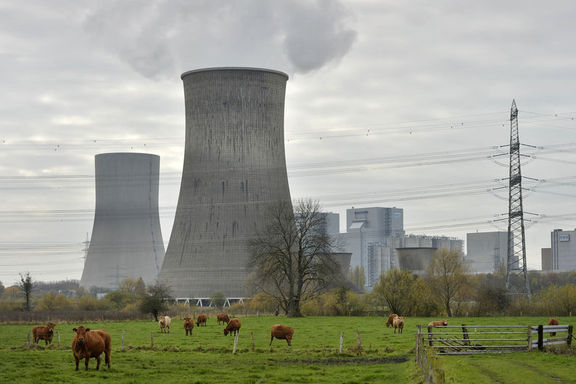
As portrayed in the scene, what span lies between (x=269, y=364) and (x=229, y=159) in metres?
32.4

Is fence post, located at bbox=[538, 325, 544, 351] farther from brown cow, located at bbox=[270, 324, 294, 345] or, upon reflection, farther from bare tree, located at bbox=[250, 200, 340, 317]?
bare tree, located at bbox=[250, 200, 340, 317]

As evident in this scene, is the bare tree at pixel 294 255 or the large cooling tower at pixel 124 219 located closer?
the bare tree at pixel 294 255

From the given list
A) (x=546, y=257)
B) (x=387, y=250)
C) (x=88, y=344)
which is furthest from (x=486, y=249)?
(x=88, y=344)

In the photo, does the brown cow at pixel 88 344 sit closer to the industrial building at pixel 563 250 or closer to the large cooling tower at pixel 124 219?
the large cooling tower at pixel 124 219

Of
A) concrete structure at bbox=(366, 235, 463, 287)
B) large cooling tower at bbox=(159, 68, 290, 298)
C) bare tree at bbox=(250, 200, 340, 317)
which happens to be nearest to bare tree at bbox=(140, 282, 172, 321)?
bare tree at bbox=(250, 200, 340, 317)

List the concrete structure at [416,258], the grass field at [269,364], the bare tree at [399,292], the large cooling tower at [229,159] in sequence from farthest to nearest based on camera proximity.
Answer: the concrete structure at [416,258] → the large cooling tower at [229,159] → the bare tree at [399,292] → the grass field at [269,364]

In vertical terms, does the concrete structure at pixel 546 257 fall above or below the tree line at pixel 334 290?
above

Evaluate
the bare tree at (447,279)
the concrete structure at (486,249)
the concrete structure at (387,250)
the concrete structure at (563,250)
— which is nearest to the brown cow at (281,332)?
the bare tree at (447,279)

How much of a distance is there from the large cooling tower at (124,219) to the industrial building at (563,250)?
229 feet

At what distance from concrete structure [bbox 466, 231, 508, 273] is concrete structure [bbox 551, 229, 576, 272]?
848 centimetres

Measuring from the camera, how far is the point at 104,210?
74.6 metres

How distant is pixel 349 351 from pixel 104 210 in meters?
57.4

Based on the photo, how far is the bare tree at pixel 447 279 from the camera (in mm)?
46250

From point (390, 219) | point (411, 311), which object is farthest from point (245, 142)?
point (390, 219)
